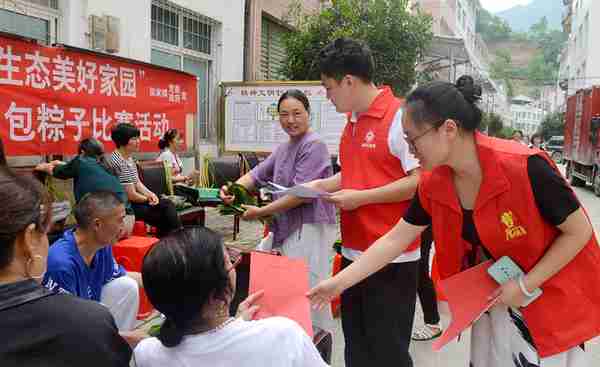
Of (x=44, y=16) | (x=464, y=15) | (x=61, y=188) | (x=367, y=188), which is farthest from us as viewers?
(x=464, y=15)

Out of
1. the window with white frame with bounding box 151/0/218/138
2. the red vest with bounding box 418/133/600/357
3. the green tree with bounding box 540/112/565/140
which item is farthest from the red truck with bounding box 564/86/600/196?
the green tree with bounding box 540/112/565/140

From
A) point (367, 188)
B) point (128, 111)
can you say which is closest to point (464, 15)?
point (128, 111)

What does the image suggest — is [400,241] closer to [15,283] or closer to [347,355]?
[347,355]

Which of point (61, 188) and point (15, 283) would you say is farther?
point (61, 188)

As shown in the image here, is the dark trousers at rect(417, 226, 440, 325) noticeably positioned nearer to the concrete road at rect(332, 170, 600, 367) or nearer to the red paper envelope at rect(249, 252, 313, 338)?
the concrete road at rect(332, 170, 600, 367)

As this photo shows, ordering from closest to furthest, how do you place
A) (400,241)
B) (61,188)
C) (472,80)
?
(472,80) < (400,241) < (61,188)

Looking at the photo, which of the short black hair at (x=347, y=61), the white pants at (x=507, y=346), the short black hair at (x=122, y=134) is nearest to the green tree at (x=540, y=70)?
the short black hair at (x=122, y=134)

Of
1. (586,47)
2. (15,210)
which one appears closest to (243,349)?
(15,210)

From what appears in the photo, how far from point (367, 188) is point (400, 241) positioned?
381mm

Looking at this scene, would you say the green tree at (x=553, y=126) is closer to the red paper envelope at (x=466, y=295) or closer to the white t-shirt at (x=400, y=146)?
the white t-shirt at (x=400, y=146)

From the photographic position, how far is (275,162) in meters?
3.18

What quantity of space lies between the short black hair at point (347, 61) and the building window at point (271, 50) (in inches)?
334

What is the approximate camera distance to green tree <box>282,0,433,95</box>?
971 centimetres

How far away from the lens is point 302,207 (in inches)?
118
